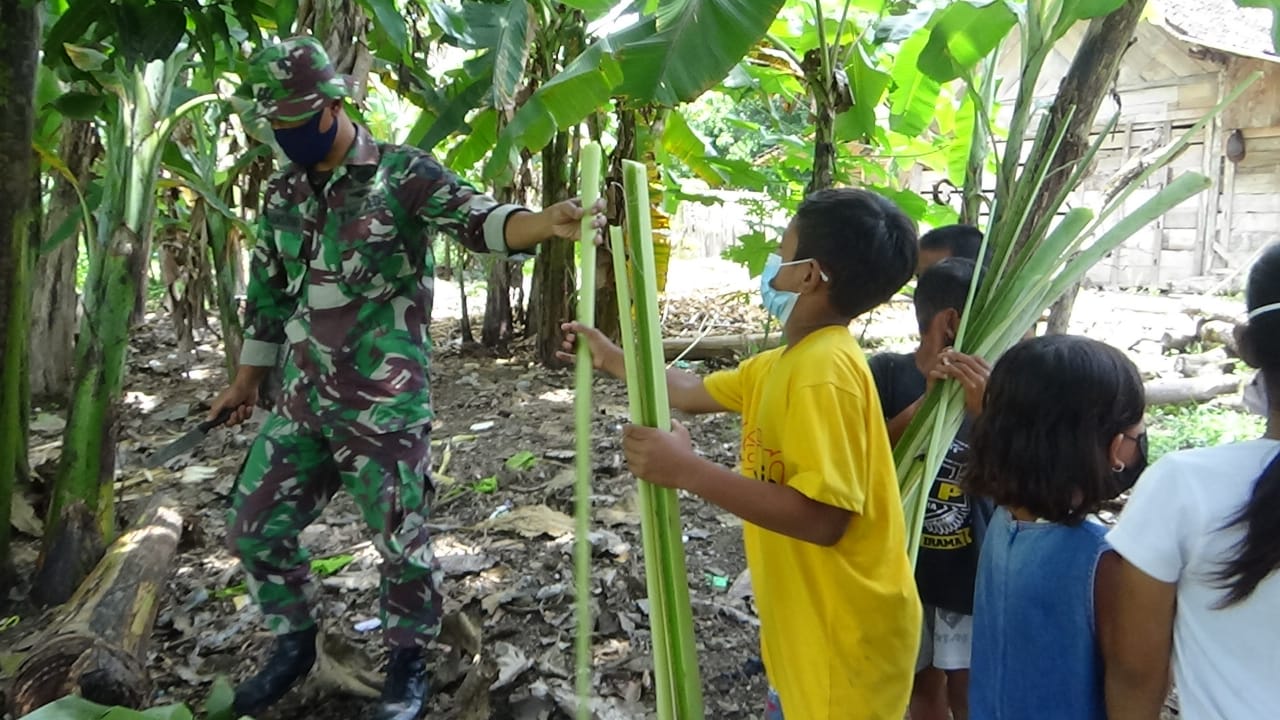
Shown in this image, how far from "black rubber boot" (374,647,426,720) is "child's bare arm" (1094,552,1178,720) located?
1550mm

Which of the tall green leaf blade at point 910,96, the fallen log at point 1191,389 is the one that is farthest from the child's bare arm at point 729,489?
the fallen log at point 1191,389

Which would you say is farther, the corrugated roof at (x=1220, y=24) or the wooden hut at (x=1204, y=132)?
the wooden hut at (x=1204, y=132)

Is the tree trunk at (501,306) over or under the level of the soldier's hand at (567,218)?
under

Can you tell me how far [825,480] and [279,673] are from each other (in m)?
1.60

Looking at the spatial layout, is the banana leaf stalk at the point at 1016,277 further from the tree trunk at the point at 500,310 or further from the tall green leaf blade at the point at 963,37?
the tree trunk at the point at 500,310

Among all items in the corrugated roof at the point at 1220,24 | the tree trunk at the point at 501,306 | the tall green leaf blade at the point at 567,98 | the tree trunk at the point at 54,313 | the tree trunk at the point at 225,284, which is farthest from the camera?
the corrugated roof at the point at 1220,24

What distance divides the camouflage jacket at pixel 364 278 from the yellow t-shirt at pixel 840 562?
3.17 feet

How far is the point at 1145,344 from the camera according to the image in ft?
23.7

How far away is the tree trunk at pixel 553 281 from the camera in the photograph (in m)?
6.23

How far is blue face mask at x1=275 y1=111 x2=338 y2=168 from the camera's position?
2051 millimetres

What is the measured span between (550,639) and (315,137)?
1.57 metres

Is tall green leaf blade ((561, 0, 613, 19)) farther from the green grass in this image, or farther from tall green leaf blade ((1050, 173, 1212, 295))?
the green grass

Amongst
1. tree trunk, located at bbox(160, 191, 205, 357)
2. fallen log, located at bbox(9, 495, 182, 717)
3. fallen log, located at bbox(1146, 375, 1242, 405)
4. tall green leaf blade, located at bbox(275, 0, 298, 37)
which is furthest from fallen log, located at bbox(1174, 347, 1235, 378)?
tree trunk, located at bbox(160, 191, 205, 357)

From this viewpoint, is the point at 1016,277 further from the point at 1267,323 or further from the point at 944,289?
the point at 1267,323
